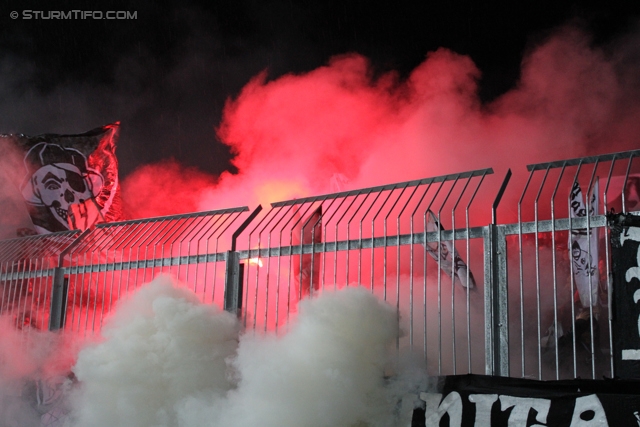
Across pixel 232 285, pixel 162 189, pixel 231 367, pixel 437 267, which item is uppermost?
pixel 162 189

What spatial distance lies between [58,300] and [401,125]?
7.81 meters

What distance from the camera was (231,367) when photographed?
4.81 m

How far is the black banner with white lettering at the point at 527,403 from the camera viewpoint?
3.29 metres

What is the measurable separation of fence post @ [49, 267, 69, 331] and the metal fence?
12 mm

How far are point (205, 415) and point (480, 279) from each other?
18.6 ft

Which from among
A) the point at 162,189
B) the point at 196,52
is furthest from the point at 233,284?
the point at 196,52

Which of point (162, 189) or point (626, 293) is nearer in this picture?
point (626, 293)

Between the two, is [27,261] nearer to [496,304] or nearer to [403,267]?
[403,267]

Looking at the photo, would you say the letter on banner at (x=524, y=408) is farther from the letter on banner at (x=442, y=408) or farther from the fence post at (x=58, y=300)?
the fence post at (x=58, y=300)

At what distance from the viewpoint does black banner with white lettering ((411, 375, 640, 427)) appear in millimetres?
3289

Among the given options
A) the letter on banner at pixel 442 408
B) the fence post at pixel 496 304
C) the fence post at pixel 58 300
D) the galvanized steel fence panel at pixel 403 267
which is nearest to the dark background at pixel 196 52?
the galvanized steel fence panel at pixel 403 267

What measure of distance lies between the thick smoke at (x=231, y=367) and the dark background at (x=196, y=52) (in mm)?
8955

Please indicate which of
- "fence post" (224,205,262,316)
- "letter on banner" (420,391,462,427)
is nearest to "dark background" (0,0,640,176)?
"fence post" (224,205,262,316)

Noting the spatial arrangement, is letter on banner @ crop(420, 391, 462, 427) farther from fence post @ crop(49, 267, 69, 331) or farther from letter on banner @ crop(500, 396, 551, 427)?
fence post @ crop(49, 267, 69, 331)
